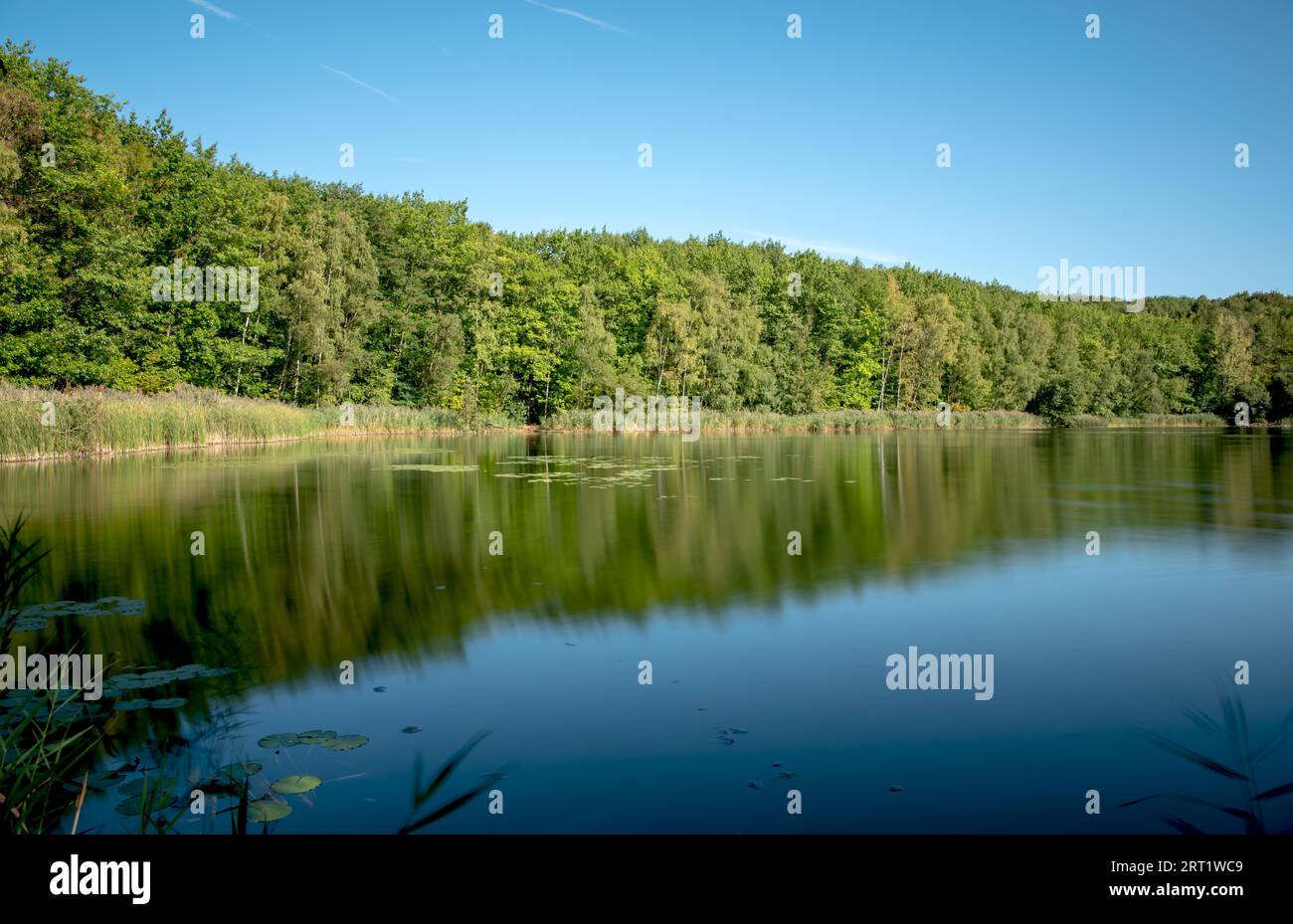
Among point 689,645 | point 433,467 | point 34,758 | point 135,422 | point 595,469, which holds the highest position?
point 135,422

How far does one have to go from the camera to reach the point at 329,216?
53.7 meters

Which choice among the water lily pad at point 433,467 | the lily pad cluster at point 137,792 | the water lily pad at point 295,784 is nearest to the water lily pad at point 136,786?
the lily pad cluster at point 137,792

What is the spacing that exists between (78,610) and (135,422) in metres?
24.0

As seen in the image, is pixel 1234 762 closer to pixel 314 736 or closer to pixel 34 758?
pixel 314 736

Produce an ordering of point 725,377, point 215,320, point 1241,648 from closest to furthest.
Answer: point 1241,648, point 215,320, point 725,377

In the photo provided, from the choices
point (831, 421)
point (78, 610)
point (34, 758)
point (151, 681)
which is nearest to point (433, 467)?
point (78, 610)

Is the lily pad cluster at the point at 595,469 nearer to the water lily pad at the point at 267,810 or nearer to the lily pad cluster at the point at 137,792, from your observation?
the lily pad cluster at the point at 137,792

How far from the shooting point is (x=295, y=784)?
479 cm

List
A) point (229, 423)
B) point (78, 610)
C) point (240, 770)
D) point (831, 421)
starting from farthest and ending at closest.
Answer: point (831, 421) < point (229, 423) < point (78, 610) < point (240, 770)

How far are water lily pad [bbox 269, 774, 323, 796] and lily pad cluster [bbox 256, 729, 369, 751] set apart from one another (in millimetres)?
520

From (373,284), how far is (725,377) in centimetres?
2620
